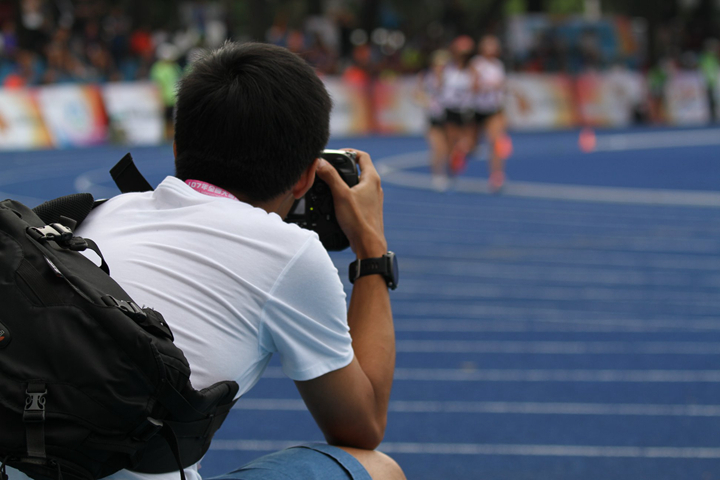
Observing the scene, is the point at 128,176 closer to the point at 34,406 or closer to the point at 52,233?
the point at 52,233

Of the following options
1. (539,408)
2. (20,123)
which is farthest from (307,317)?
(20,123)

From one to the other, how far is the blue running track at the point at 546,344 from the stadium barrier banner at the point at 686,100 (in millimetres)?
12415

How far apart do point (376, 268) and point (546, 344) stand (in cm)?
339

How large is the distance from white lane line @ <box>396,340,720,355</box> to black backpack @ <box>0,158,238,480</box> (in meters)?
3.80

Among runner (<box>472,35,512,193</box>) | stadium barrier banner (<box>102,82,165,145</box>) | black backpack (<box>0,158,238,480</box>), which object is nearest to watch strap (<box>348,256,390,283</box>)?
black backpack (<box>0,158,238,480</box>)

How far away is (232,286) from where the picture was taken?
1.73 m

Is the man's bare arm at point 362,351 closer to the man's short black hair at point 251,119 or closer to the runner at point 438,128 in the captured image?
the man's short black hair at point 251,119

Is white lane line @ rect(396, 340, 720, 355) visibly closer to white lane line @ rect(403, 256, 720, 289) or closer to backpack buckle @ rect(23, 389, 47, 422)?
white lane line @ rect(403, 256, 720, 289)

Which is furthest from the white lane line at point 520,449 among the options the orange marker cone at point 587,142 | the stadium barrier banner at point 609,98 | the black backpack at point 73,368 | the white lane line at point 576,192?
the stadium barrier banner at point 609,98

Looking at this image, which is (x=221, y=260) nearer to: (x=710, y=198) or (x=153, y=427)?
(x=153, y=427)

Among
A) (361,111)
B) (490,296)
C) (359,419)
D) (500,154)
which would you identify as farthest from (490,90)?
(359,419)

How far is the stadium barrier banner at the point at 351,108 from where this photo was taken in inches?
850

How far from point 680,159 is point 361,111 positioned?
26.4 ft

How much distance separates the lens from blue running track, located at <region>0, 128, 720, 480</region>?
12.6 ft
